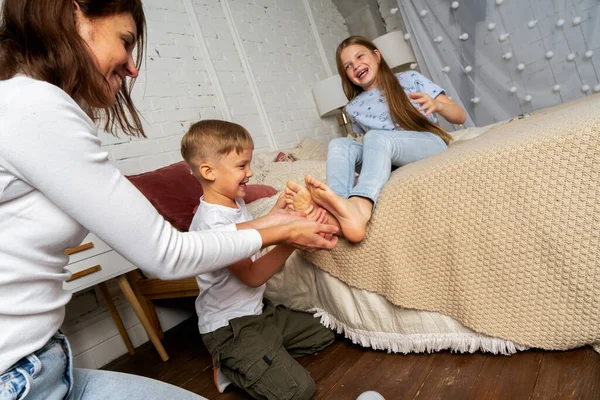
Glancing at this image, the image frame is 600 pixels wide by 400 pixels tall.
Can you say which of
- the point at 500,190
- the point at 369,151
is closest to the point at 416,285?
the point at 500,190

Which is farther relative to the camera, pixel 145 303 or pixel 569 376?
pixel 145 303

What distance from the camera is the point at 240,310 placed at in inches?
49.1

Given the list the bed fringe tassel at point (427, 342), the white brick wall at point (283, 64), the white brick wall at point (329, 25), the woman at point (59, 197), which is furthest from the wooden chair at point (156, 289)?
the white brick wall at point (329, 25)

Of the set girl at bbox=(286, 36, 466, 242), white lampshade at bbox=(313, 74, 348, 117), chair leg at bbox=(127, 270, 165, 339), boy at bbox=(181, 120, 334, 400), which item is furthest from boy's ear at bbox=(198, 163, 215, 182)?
white lampshade at bbox=(313, 74, 348, 117)

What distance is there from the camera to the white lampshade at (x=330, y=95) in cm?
332

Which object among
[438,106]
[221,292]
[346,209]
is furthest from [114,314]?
[438,106]

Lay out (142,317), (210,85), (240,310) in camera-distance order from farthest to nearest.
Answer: (210,85), (142,317), (240,310)

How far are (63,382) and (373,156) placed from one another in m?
1.00

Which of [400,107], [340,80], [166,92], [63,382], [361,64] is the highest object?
[166,92]

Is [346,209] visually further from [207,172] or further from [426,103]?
[426,103]

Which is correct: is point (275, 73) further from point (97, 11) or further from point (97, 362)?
point (97, 11)

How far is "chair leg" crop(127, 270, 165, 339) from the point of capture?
81.0 inches

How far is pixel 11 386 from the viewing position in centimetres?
55

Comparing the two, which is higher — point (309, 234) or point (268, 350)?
point (309, 234)
